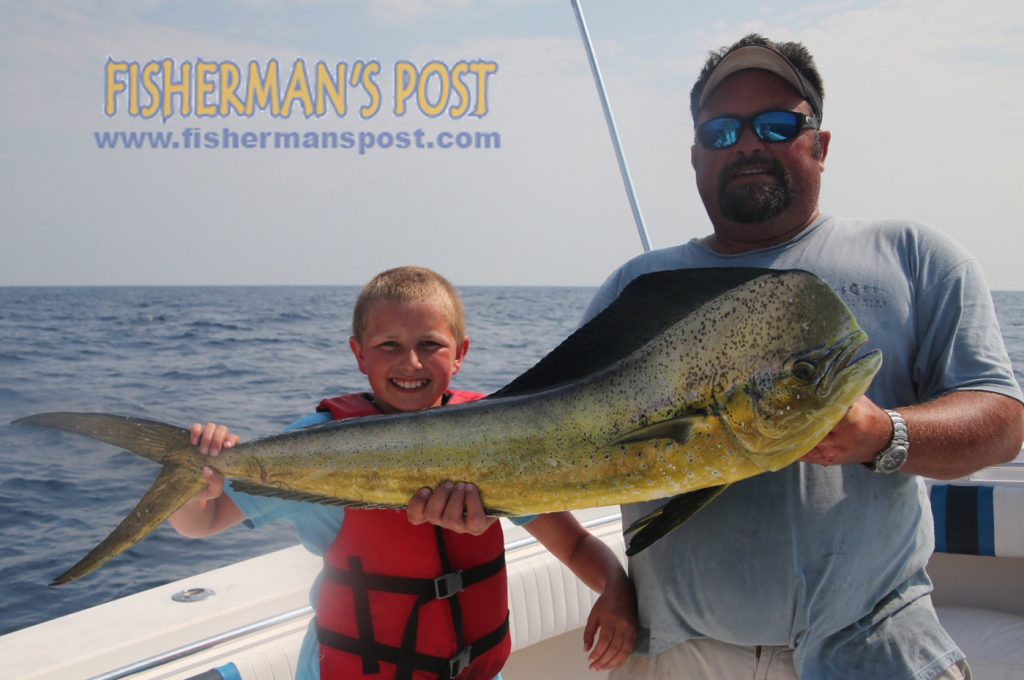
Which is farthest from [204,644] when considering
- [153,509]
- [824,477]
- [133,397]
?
[133,397]

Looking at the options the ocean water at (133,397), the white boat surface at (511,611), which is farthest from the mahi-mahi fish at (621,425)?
the ocean water at (133,397)

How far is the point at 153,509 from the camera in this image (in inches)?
72.7

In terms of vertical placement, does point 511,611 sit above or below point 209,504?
below

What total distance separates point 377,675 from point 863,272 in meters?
1.50

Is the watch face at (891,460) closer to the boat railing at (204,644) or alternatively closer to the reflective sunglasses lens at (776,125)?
the reflective sunglasses lens at (776,125)

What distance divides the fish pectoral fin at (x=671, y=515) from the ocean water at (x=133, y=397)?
563 centimetres

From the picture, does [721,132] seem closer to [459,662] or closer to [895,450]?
[895,450]

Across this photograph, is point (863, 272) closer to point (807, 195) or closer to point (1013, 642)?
point (807, 195)

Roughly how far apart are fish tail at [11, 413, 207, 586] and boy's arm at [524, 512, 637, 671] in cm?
96

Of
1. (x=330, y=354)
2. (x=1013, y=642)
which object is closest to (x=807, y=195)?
(x=1013, y=642)

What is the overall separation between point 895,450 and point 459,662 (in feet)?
3.85

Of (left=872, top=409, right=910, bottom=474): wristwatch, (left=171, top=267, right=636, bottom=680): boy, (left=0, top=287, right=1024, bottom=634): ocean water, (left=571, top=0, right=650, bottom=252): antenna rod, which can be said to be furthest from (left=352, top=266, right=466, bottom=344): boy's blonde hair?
(left=0, top=287, right=1024, bottom=634): ocean water

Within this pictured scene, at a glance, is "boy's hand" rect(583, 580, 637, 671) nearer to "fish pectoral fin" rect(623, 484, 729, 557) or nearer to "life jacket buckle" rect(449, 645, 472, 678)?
"life jacket buckle" rect(449, 645, 472, 678)

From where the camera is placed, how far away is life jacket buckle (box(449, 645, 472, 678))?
2186 mm
